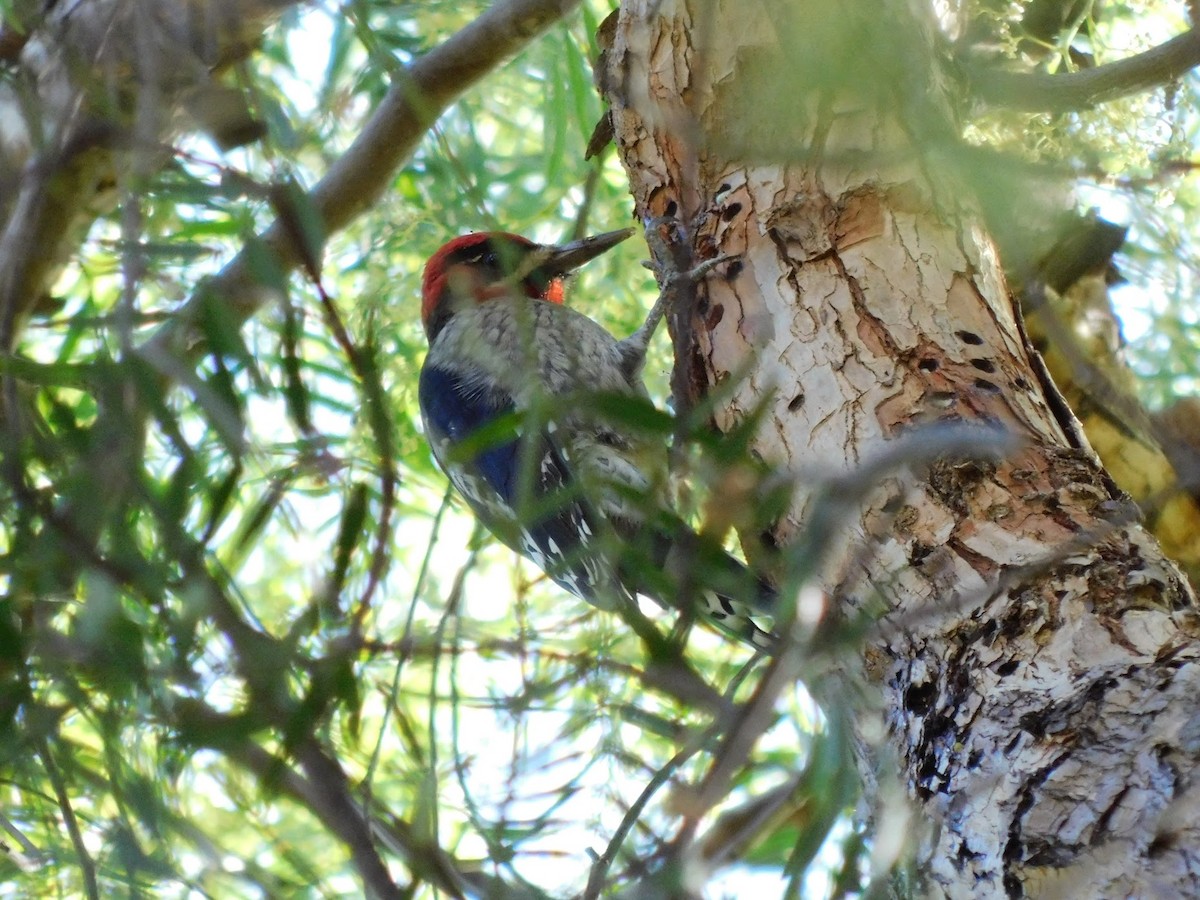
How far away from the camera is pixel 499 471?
2.09m

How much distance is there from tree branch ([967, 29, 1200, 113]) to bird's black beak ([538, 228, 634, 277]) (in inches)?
31.2

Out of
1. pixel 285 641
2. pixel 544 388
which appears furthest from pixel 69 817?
pixel 544 388

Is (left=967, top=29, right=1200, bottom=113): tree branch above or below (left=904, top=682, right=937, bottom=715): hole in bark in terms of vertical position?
above

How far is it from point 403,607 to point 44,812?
82 cm

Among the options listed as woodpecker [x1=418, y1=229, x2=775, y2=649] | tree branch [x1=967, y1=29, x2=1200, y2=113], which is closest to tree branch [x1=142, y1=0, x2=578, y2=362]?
woodpecker [x1=418, y1=229, x2=775, y2=649]

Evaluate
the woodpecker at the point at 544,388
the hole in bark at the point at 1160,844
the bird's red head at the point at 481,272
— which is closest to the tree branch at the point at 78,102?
the woodpecker at the point at 544,388

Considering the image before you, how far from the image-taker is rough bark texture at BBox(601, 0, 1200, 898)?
0.88m

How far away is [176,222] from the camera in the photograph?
168 centimetres

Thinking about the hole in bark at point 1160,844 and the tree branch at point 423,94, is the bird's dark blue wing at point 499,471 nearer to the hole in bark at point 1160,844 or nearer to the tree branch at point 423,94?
the tree branch at point 423,94

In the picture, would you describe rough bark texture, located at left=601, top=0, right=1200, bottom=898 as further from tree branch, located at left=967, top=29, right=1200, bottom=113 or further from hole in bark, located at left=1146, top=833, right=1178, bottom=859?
tree branch, located at left=967, top=29, right=1200, bottom=113

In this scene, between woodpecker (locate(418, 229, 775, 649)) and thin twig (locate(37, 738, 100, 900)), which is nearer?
thin twig (locate(37, 738, 100, 900))

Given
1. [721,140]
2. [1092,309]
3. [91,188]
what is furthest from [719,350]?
[91,188]

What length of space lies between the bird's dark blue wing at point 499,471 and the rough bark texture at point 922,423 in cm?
49

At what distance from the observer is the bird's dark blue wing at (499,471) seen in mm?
1909
